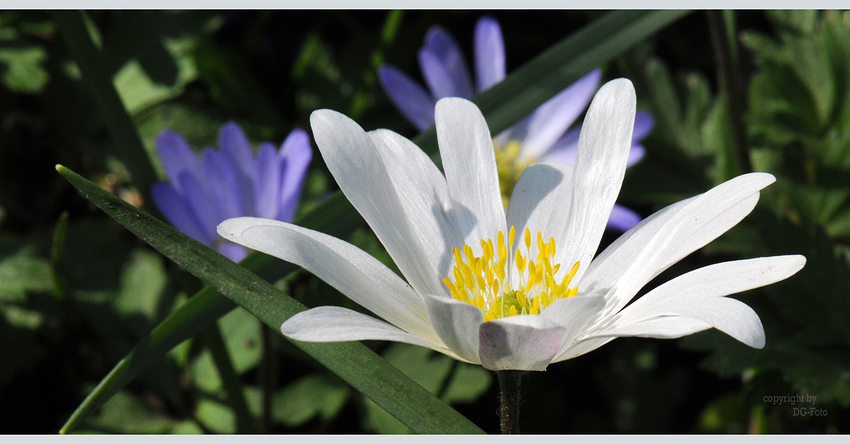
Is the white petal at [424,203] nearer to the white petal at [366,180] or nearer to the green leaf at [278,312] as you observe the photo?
the white petal at [366,180]

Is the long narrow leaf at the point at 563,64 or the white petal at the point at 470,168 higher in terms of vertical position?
the long narrow leaf at the point at 563,64

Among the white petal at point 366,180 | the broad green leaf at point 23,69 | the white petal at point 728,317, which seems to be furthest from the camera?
the broad green leaf at point 23,69

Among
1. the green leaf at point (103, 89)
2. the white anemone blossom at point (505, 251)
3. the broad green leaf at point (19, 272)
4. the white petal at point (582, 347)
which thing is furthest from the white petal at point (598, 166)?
the broad green leaf at point (19, 272)

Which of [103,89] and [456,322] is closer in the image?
[456,322]

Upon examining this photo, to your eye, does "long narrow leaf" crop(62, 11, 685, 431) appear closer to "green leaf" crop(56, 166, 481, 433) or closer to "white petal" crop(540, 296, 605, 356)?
"green leaf" crop(56, 166, 481, 433)

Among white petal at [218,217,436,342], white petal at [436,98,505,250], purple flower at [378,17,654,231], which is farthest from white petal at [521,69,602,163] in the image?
white petal at [218,217,436,342]

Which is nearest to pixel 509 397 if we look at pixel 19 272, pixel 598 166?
pixel 598 166

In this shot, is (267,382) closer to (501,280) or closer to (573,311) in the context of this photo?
(501,280)

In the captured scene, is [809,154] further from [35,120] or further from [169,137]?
[35,120]
